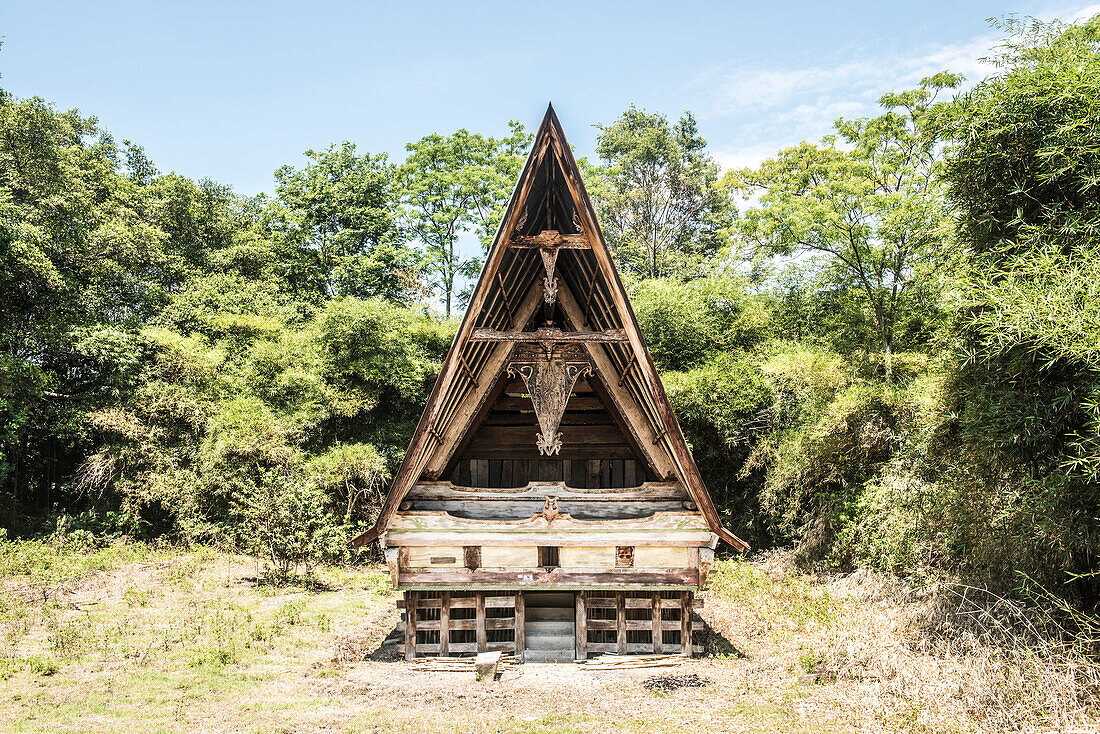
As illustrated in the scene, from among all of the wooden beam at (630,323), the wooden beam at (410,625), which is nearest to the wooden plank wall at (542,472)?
the wooden beam at (630,323)

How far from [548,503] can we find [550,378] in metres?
1.63

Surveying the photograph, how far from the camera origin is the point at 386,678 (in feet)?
25.7

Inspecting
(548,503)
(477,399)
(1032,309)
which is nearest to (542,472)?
(548,503)

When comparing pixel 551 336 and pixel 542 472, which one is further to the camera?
pixel 542 472

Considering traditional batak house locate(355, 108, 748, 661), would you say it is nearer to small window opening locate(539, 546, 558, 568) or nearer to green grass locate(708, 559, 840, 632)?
small window opening locate(539, 546, 558, 568)

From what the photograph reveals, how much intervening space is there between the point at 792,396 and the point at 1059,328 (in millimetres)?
8120

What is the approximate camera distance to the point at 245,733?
241 inches

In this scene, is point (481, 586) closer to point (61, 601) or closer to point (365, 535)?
point (365, 535)

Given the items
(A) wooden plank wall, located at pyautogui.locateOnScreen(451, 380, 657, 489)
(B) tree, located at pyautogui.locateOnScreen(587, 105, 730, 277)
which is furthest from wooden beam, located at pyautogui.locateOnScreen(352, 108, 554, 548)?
(B) tree, located at pyautogui.locateOnScreen(587, 105, 730, 277)

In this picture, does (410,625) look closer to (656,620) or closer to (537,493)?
(537,493)

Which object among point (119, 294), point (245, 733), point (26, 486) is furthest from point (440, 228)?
point (245, 733)

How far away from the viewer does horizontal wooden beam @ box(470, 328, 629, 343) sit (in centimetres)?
752

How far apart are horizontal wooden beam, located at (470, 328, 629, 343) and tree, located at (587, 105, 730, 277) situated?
23502mm

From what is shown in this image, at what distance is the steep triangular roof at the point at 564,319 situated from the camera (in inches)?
282
